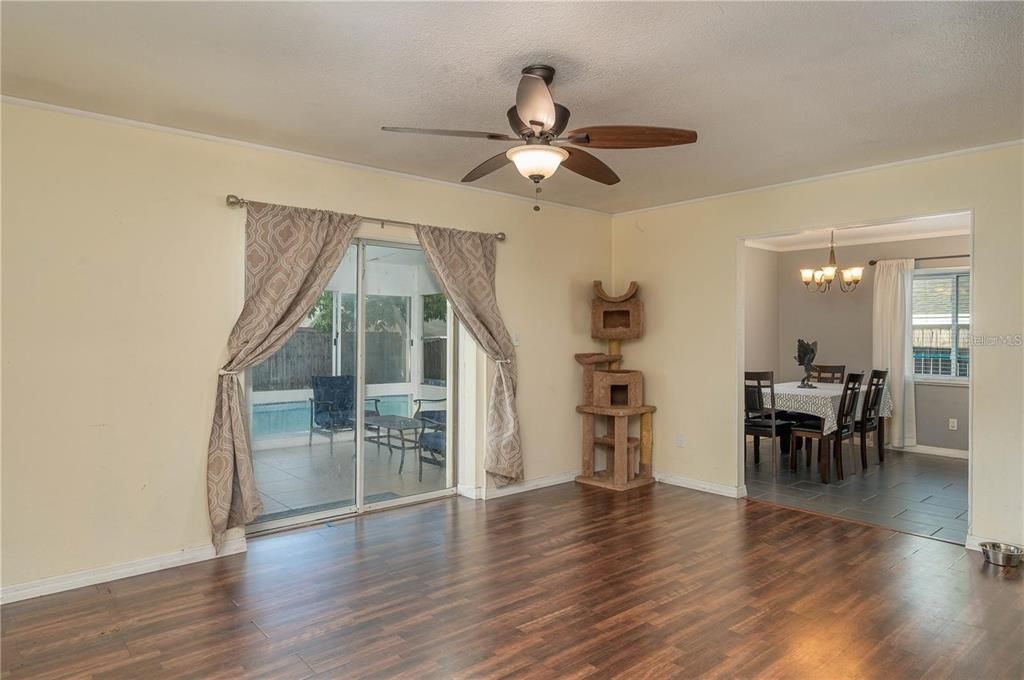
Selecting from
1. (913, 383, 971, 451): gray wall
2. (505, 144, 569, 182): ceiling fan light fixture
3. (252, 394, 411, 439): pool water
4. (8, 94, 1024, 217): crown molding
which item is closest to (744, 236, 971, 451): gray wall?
(913, 383, 971, 451): gray wall

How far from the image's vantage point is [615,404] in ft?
19.0

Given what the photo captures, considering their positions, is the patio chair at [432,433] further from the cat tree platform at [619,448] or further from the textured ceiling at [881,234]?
the textured ceiling at [881,234]

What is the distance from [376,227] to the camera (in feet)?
14.9

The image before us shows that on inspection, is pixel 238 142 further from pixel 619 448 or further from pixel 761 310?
pixel 761 310

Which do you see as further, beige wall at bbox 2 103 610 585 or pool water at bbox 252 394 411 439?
pool water at bbox 252 394 411 439

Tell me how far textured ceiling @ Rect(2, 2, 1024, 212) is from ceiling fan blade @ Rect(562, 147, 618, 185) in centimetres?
37

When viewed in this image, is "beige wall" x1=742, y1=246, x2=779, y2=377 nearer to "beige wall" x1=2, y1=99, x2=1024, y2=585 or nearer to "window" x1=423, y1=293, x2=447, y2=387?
"beige wall" x1=2, y1=99, x2=1024, y2=585

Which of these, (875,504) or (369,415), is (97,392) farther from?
(875,504)

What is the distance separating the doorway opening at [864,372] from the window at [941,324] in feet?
0.04

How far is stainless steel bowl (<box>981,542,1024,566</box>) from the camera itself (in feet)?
11.9

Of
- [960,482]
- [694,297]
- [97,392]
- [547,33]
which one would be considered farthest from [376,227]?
[960,482]

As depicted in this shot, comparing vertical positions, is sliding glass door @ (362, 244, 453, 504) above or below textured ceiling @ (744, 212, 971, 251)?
below

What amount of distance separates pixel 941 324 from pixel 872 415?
1701mm

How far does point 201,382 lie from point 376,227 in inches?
63.8
